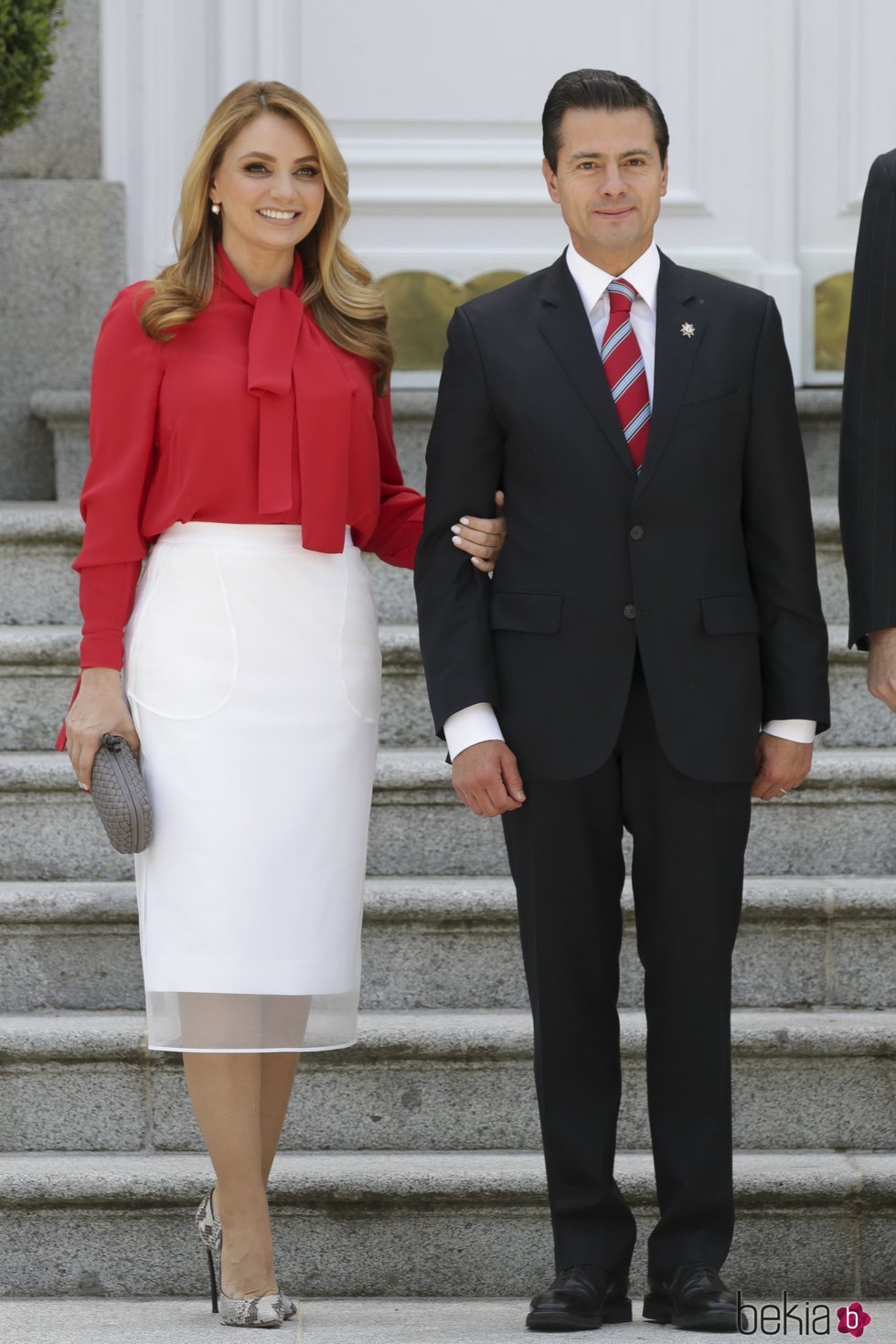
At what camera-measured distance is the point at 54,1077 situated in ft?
10.6

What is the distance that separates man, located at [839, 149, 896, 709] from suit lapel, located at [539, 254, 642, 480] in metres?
0.30

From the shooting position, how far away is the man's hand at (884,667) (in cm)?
257

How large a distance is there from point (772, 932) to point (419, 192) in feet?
7.19

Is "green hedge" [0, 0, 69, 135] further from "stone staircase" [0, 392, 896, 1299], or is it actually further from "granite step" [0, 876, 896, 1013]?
"granite step" [0, 876, 896, 1013]

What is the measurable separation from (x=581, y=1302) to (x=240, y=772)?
0.87m

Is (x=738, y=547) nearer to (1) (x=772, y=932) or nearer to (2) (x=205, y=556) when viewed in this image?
(2) (x=205, y=556)

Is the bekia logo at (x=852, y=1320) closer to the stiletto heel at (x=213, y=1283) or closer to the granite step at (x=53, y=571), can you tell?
the stiletto heel at (x=213, y=1283)

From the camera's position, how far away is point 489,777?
261 centimetres

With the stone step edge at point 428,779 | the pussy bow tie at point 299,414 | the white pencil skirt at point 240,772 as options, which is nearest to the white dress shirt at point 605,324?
the white pencil skirt at point 240,772

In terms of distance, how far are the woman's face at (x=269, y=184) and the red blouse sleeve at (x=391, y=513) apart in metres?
0.30

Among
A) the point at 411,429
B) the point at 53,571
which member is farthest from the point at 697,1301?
the point at 411,429

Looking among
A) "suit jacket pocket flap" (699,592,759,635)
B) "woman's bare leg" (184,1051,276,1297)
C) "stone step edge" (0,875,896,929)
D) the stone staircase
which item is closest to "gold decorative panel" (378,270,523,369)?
the stone staircase

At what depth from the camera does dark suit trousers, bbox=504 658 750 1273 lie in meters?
2.64

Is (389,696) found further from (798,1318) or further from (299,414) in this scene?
(798,1318)
